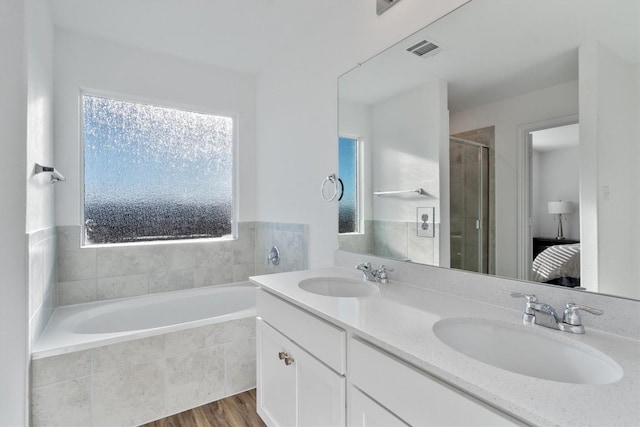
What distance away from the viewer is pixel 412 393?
2.58 ft

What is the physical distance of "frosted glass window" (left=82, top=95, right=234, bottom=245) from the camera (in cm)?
247

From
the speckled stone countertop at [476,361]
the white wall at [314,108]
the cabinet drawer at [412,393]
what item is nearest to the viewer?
the speckled stone countertop at [476,361]

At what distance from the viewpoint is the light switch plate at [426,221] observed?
4.84 feet

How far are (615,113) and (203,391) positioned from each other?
2.43m

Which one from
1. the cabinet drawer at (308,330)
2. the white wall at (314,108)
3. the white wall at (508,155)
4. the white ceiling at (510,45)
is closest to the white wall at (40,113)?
the cabinet drawer at (308,330)

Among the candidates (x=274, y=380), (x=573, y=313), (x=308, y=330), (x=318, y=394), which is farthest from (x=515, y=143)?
(x=274, y=380)

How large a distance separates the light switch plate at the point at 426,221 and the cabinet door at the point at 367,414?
80 cm

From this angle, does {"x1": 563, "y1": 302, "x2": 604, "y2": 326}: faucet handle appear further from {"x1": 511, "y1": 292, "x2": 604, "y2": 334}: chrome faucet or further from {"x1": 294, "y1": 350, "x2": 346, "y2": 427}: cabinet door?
{"x1": 294, "y1": 350, "x2": 346, "y2": 427}: cabinet door

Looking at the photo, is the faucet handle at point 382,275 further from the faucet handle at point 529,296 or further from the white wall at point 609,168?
the white wall at point 609,168

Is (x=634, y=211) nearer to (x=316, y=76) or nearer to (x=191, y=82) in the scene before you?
(x=316, y=76)

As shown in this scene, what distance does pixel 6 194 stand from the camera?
1455 mm

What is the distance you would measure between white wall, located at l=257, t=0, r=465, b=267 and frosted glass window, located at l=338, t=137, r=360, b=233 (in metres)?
0.06

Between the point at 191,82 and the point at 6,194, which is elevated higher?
the point at 191,82

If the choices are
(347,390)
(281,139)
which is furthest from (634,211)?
(281,139)
